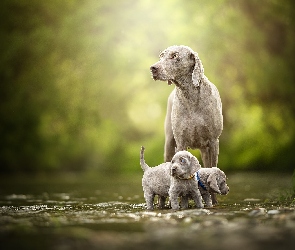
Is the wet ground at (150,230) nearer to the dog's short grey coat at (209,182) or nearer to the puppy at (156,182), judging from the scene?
the dog's short grey coat at (209,182)

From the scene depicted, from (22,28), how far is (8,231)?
Result: 16498 millimetres

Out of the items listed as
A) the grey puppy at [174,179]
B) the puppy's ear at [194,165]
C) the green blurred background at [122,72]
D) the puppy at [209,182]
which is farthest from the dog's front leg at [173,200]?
the green blurred background at [122,72]

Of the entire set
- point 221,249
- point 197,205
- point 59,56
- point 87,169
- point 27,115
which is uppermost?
point 59,56

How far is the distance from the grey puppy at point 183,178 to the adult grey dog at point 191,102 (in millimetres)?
927

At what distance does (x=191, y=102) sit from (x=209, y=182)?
1.01m

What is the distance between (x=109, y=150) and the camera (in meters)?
22.9

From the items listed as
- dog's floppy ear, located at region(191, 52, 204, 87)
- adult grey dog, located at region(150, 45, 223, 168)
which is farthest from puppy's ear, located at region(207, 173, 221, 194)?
dog's floppy ear, located at region(191, 52, 204, 87)

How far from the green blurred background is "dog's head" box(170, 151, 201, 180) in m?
12.9

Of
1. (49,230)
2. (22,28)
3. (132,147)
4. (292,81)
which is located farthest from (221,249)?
(132,147)

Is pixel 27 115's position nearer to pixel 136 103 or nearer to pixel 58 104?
pixel 58 104

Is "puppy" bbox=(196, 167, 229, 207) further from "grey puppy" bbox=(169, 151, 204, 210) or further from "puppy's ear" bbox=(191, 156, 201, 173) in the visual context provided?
"puppy's ear" bbox=(191, 156, 201, 173)

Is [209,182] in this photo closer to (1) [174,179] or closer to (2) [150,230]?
(1) [174,179]

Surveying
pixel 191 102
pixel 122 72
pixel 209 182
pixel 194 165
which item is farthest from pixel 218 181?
pixel 122 72

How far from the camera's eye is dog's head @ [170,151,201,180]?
6.71m
